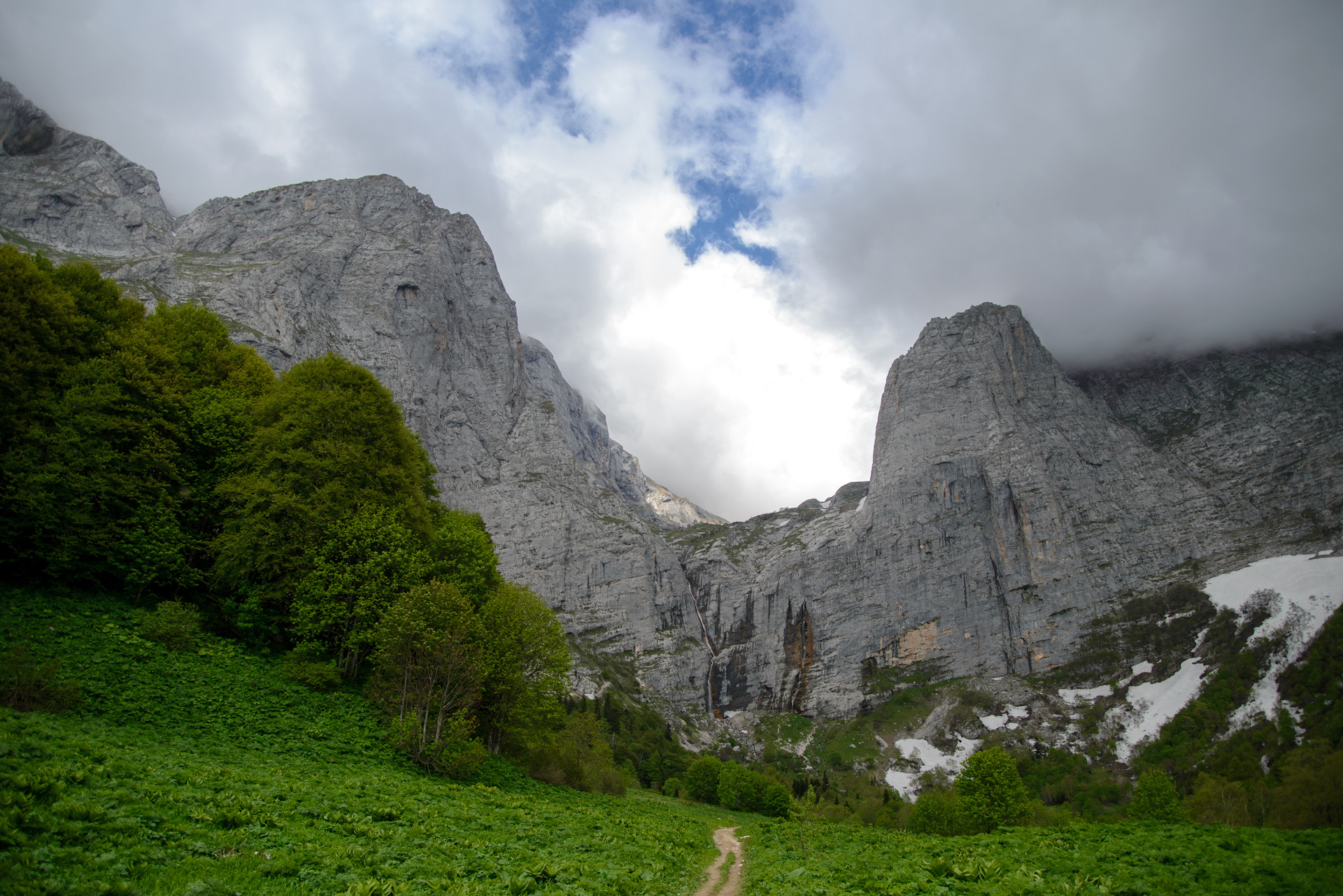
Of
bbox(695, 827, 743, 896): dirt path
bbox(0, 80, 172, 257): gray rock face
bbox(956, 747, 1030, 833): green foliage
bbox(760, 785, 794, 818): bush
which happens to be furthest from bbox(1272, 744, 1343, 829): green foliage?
bbox(0, 80, 172, 257): gray rock face

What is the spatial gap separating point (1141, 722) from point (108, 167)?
319 meters

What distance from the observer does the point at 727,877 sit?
64.4 feet

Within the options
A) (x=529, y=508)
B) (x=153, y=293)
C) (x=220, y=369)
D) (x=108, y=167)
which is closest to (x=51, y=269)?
(x=220, y=369)

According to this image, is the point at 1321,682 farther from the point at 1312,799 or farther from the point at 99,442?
the point at 99,442

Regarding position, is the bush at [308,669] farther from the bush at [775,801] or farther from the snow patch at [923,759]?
the snow patch at [923,759]

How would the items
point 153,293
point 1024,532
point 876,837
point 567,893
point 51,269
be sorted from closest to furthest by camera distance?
→ 1. point 567,893
2. point 876,837
3. point 51,269
4. point 153,293
5. point 1024,532

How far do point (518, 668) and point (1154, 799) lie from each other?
61.7m

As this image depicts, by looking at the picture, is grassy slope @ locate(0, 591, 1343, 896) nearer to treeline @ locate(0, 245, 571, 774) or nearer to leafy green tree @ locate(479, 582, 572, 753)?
treeline @ locate(0, 245, 571, 774)

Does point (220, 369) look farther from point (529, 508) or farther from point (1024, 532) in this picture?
point (1024, 532)

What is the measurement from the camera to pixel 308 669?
2623cm

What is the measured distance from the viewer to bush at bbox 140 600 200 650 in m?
24.1

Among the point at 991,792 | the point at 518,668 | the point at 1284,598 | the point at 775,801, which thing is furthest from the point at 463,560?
the point at 1284,598

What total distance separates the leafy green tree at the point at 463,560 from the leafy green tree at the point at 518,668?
1.28m

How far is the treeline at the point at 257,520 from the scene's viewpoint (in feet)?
84.9
